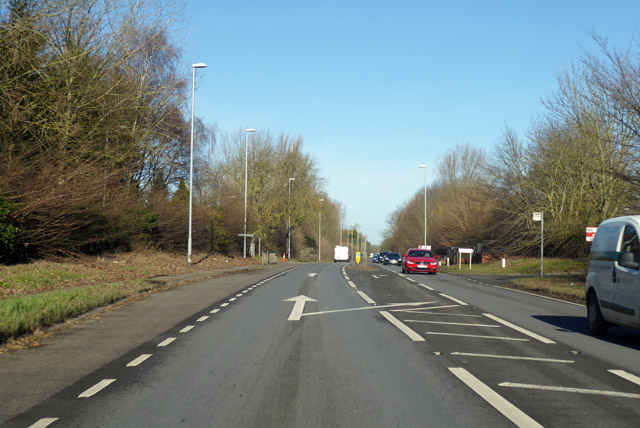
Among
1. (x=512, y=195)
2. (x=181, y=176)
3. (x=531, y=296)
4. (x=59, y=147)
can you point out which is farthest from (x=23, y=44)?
(x=512, y=195)

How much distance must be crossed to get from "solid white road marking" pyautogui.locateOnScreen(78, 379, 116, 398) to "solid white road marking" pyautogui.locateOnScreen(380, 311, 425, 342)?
4954 mm

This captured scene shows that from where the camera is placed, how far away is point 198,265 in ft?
120

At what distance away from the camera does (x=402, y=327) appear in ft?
38.8

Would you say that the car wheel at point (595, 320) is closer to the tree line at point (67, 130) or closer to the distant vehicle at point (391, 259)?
the tree line at point (67, 130)

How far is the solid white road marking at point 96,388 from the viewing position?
250 inches

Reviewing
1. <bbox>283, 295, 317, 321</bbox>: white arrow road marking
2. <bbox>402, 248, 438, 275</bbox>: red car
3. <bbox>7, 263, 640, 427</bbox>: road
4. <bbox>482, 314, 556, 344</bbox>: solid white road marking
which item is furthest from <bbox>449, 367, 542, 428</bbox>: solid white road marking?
<bbox>402, 248, 438, 275</bbox>: red car

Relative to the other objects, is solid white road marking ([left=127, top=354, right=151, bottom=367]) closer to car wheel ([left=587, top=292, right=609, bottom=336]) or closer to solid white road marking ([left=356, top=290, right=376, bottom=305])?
car wheel ([left=587, top=292, right=609, bottom=336])

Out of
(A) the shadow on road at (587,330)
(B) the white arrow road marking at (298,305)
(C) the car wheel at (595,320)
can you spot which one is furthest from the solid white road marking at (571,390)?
(B) the white arrow road marking at (298,305)

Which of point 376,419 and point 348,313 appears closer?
point 376,419

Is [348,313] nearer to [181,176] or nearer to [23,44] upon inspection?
[23,44]

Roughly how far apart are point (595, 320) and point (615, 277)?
104 cm

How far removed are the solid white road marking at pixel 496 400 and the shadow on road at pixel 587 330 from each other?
4.01m

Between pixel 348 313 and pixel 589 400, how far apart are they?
8.44 metres

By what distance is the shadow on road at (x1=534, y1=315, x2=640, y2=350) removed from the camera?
10.6m
